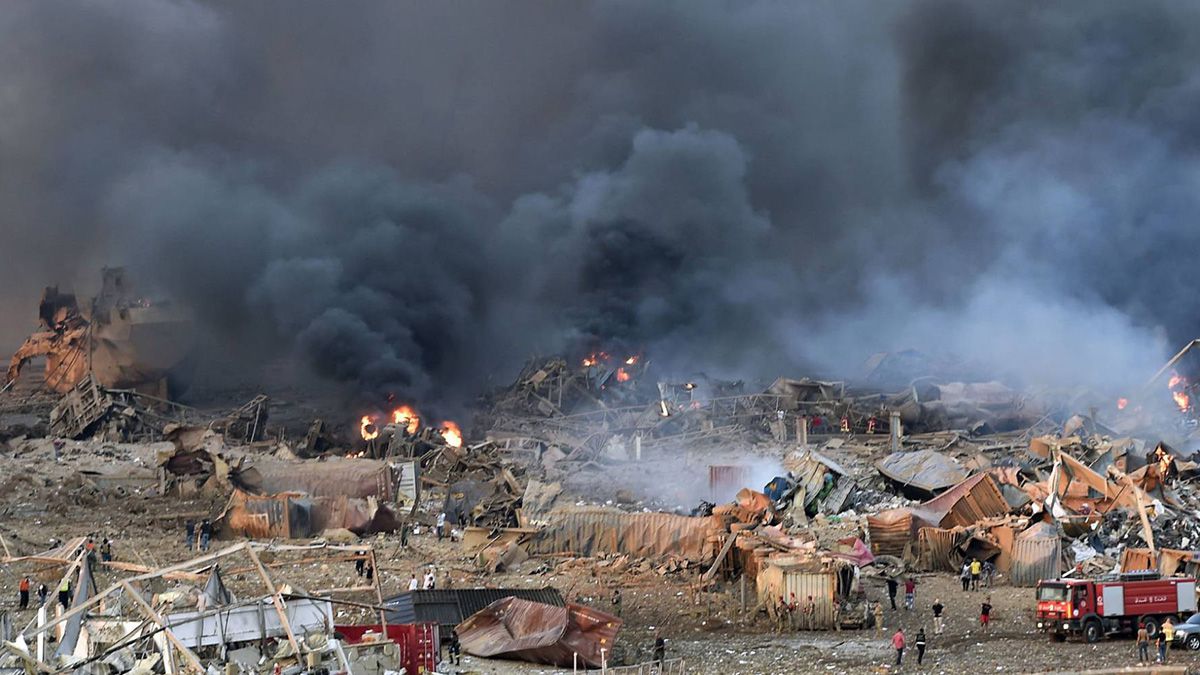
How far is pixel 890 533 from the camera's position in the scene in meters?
26.4

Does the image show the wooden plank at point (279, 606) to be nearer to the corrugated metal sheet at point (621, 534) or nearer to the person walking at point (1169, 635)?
the person walking at point (1169, 635)

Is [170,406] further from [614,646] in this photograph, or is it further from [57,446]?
[614,646]

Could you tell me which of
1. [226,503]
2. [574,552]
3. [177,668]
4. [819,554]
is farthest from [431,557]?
[177,668]

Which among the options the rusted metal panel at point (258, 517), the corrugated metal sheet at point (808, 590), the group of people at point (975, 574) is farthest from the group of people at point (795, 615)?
the rusted metal panel at point (258, 517)

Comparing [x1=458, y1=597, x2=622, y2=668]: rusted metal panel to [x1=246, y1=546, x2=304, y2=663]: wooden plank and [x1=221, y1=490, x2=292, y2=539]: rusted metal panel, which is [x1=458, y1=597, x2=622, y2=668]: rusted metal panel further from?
[x1=221, y1=490, x2=292, y2=539]: rusted metal panel

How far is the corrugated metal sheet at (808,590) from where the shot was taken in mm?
20250

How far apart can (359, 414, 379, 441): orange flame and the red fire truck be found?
85.0ft

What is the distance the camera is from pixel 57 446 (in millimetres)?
37094

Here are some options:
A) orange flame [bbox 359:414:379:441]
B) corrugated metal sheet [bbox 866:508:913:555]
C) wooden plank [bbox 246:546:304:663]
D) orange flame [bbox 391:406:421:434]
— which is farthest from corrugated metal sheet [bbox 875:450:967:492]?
wooden plank [bbox 246:546:304:663]

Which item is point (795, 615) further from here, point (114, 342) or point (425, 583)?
point (114, 342)

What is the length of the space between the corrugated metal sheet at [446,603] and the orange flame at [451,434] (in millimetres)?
20171

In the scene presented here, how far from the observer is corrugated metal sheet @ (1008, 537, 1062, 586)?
23.7m

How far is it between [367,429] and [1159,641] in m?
30.5

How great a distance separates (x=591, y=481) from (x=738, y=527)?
994 centimetres
